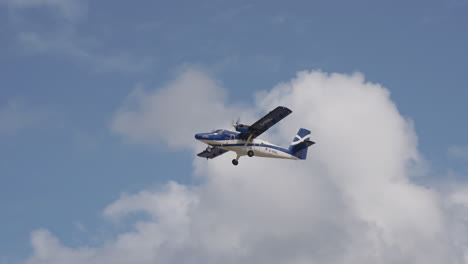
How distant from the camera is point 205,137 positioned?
225ft

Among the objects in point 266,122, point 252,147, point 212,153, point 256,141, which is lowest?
point 252,147

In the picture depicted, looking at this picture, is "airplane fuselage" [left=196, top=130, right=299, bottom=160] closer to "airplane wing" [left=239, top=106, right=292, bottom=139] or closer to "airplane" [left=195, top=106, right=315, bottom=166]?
"airplane" [left=195, top=106, right=315, bottom=166]

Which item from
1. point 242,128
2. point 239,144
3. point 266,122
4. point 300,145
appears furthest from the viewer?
point 300,145

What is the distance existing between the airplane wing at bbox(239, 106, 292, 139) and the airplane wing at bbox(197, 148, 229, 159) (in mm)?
7149

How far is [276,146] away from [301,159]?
3917 millimetres

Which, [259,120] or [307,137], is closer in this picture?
[259,120]

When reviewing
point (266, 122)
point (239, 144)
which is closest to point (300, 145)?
point (266, 122)

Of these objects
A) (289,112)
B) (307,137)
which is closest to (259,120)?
(289,112)

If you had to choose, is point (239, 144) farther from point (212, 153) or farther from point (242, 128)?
point (212, 153)

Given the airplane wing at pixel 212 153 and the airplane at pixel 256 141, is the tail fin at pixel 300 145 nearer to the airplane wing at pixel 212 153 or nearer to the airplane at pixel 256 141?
the airplane at pixel 256 141

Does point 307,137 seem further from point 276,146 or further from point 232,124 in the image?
point 232,124

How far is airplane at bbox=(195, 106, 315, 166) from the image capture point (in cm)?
6775

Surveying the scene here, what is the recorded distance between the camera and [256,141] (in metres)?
70.5

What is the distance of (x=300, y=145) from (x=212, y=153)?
11.2 metres
